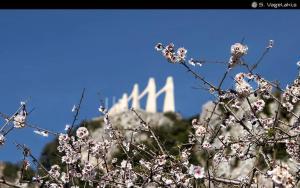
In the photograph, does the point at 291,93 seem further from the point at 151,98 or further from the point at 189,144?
the point at 151,98

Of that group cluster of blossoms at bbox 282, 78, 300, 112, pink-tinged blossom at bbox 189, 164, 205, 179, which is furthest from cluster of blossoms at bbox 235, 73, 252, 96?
pink-tinged blossom at bbox 189, 164, 205, 179

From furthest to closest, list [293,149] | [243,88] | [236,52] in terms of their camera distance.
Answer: [293,149]
[236,52]
[243,88]

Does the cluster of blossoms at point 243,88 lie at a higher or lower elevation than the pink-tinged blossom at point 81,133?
higher

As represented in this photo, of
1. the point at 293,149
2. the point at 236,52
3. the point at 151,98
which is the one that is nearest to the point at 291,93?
the point at 293,149

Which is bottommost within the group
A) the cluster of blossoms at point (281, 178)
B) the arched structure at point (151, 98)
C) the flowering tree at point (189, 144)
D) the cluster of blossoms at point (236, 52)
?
the cluster of blossoms at point (281, 178)

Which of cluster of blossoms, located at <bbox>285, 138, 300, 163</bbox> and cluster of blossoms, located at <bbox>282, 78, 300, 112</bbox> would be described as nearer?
cluster of blossoms, located at <bbox>285, 138, 300, 163</bbox>

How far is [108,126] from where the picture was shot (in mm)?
6594

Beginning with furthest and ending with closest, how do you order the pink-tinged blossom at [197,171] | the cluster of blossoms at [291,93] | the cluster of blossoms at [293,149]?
the cluster of blossoms at [291,93]
the cluster of blossoms at [293,149]
the pink-tinged blossom at [197,171]

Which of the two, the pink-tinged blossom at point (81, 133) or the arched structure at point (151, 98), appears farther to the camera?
the arched structure at point (151, 98)

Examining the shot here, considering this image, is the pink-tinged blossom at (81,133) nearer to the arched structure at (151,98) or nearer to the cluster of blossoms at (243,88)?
the cluster of blossoms at (243,88)

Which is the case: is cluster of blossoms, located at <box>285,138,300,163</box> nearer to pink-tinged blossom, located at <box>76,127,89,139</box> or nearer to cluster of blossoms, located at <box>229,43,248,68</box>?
cluster of blossoms, located at <box>229,43,248,68</box>

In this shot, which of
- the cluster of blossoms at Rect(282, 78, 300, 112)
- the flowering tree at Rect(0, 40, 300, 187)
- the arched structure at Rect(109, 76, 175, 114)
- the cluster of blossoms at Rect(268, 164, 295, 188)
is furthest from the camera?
the arched structure at Rect(109, 76, 175, 114)

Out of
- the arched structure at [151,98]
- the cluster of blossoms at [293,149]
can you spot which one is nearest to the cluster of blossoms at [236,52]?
the cluster of blossoms at [293,149]
